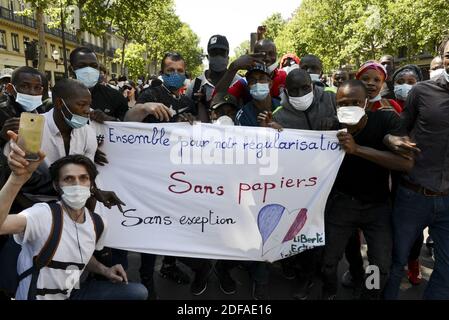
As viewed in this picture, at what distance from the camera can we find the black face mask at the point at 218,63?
13.9ft

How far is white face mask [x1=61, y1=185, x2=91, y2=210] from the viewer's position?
2.38 m

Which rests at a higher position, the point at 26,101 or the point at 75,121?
the point at 26,101

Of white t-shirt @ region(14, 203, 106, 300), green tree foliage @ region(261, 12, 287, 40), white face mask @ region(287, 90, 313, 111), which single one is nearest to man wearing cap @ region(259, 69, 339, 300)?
white face mask @ region(287, 90, 313, 111)

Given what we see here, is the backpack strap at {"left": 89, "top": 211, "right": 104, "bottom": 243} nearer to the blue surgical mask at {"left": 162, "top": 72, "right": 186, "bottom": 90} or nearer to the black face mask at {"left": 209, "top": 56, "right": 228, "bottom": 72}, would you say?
the blue surgical mask at {"left": 162, "top": 72, "right": 186, "bottom": 90}

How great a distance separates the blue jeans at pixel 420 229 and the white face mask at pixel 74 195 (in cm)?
228

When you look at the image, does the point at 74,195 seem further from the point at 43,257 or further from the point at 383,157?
the point at 383,157

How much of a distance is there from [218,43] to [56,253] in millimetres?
2808

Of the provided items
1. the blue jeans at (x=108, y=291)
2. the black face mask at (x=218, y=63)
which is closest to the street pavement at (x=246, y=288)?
the blue jeans at (x=108, y=291)

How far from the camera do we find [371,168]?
2.98 m

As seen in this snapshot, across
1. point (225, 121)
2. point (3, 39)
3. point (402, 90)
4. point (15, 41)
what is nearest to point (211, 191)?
point (225, 121)

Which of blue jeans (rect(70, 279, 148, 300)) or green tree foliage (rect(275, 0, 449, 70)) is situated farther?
green tree foliage (rect(275, 0, 449, 70))

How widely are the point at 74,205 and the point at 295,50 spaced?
39.5m

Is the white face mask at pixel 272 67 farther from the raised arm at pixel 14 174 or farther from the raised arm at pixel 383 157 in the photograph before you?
the raised arm at pixel 14 174

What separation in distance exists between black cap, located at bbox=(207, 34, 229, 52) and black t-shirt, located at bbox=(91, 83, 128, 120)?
3.74ft
